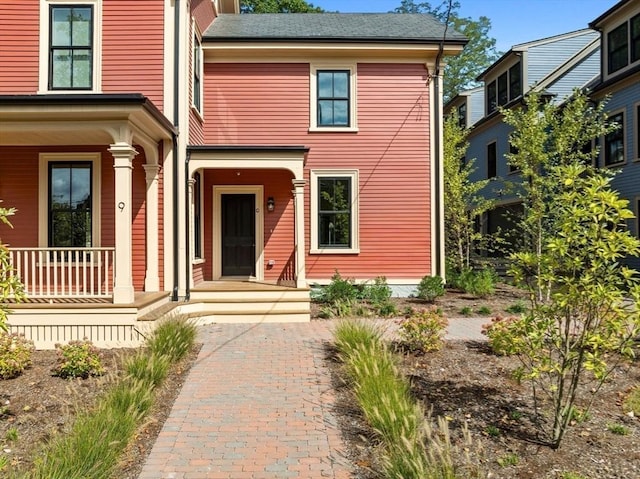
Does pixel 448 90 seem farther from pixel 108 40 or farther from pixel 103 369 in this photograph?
pixel 103 369

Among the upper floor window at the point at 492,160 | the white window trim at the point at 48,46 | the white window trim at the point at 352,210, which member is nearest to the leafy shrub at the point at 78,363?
the white window trim at the point at 48,46

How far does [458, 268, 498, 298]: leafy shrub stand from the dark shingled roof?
19.7 feet

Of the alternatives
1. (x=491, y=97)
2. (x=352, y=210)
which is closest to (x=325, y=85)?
(x=352, y=210)

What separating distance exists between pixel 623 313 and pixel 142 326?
6527mm

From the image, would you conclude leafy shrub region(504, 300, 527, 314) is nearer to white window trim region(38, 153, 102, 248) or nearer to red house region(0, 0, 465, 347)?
red house region(0, 0, 465, 347)

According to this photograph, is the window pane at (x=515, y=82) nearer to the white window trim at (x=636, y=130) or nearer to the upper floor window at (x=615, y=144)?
the upper floor window at (x=615, y=144)

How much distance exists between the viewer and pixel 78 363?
5.88m

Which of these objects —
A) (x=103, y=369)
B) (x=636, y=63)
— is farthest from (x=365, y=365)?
(x=636, y=63)

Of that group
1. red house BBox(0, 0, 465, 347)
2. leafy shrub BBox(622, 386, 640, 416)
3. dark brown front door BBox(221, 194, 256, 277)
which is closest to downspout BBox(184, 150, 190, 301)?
red house BBox(0, 0, 465, 347)

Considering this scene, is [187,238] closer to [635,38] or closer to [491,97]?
[635,38]

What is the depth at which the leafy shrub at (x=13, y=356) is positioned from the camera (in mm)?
5895

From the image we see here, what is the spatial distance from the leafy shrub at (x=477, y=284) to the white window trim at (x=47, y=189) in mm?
9007

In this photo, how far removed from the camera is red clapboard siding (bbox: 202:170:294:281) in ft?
39.4

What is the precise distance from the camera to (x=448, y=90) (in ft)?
125
